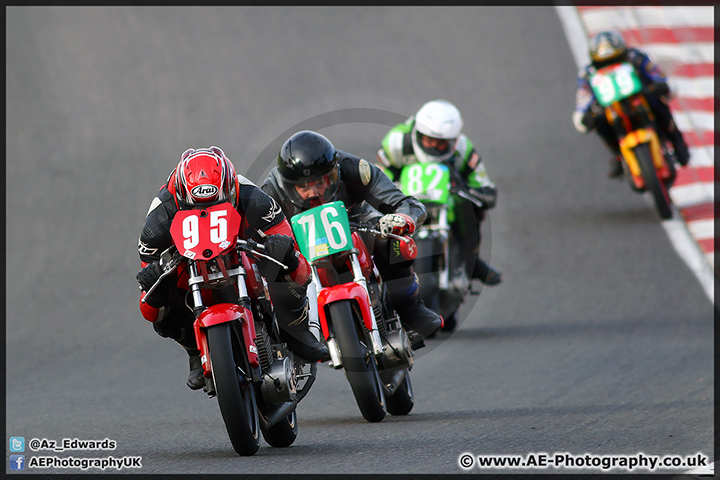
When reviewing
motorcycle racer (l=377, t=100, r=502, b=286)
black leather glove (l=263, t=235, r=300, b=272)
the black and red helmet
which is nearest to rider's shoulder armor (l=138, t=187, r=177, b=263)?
the black and red helmet

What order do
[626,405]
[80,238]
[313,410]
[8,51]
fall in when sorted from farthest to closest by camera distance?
1. [8,51]
2. [80,238]
3. [313,410]
4. [626,405]

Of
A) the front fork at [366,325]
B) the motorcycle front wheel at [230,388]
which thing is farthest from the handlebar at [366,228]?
the motorcycle front wheel at [230,388]

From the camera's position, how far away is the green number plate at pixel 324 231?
669cm

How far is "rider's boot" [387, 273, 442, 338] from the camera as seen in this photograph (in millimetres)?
7328

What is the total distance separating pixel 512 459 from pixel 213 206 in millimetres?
1930

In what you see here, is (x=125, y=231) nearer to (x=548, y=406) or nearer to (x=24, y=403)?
(x=24, y=403)

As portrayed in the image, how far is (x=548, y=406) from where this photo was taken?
24.1ft

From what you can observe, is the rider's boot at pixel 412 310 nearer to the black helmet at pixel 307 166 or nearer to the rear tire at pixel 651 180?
the black helmet at pixel 307 166

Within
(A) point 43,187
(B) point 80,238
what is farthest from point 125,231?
(A) point 43,187

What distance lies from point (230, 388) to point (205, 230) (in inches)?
31.7

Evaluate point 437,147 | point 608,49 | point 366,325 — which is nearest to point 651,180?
point 608,49

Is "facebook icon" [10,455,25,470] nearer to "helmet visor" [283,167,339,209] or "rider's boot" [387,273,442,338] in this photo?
"helmet visor" [283,167,339,209]

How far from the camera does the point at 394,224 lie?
22.1 feet

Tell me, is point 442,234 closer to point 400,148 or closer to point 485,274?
point 400,148
